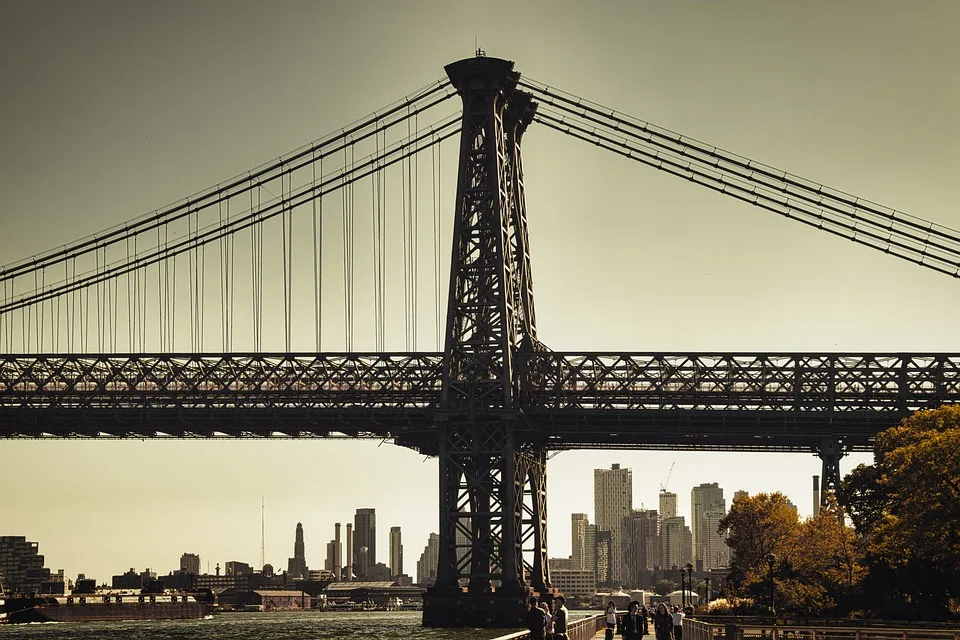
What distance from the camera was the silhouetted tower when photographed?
95938 millimetres

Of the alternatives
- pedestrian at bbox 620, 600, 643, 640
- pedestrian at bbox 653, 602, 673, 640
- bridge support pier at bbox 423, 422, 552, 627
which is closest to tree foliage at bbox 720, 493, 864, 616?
bridge support pier at bbox 423, 422, 552, 627

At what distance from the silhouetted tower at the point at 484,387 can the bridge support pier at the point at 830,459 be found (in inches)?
782

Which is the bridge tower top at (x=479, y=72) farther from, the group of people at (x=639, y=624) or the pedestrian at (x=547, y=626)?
the pedestrian at (x=547, y=626)

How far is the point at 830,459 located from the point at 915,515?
3067cm

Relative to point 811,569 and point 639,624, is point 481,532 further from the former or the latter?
point 639,624

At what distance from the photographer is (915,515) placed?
69750 mm

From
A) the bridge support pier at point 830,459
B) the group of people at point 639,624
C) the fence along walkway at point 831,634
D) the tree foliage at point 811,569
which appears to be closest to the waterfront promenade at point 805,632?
the fence along walkway at point 831,634

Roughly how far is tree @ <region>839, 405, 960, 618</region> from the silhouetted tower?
22.5m

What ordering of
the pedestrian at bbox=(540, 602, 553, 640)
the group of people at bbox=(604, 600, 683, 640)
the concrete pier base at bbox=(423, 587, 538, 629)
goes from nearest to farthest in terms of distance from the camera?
the pedestrian at bbox=(540, 602, 553, 640)
the group of people at bbox=(604, 600, 683, 640)
the concrete pier base at bbox=(423, 587, 538, 629)

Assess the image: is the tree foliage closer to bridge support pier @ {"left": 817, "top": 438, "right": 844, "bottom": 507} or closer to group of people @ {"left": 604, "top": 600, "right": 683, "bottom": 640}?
bridge support pier @ {"left": 817, "top": 438, "right": 844, "bottom": 507}

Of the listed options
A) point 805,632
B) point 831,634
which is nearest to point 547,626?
point 805,632

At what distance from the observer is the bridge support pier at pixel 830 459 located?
99875 mm

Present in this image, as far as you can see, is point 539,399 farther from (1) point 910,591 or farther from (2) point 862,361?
(1) point 910,591

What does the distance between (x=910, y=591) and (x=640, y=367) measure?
2602cm
